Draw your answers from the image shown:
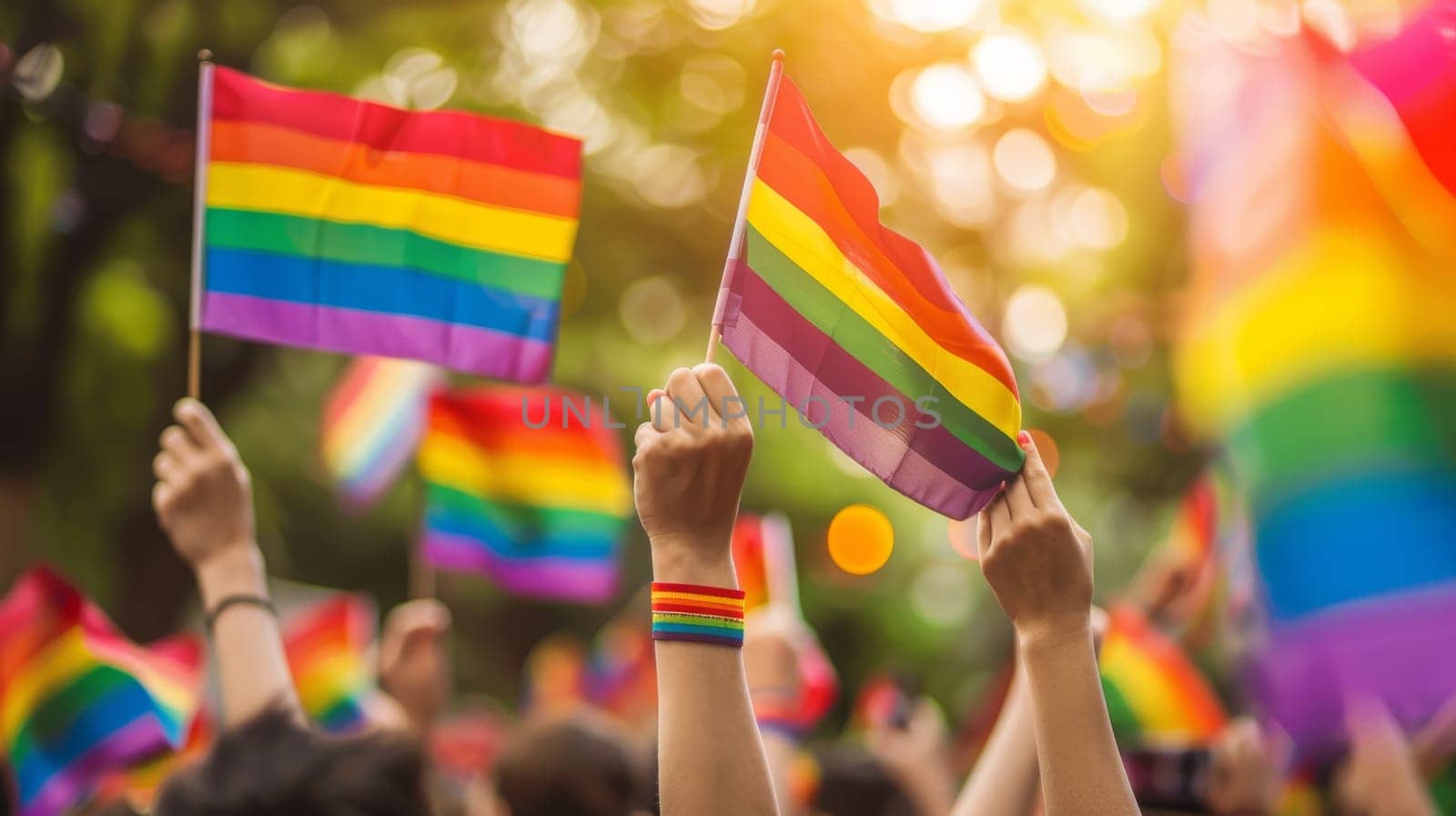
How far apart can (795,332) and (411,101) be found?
25.1ft

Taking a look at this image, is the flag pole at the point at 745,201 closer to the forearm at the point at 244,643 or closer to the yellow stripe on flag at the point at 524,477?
the forearm at the point at 244,643

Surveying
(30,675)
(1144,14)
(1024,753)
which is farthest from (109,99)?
(1144,14)

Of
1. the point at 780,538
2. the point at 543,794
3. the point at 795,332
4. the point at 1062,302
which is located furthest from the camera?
the point at 1062,302

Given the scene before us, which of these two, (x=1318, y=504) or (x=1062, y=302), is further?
(x=1062, y=302)

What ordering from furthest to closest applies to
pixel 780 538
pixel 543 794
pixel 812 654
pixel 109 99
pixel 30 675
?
1. pixel 109 99
2. pixel 812 654
3. pixel 780 538
4. pixel 30 675
5. pixel 543 794

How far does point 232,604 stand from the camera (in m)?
2.65

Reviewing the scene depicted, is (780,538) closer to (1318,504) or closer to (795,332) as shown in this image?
(795,332)

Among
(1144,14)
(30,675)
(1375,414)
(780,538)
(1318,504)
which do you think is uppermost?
(1144,14)

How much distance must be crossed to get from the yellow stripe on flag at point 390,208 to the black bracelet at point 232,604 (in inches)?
53.0

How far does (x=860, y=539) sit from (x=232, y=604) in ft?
51.1

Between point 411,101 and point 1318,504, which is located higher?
point 411,101

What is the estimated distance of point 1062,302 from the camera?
15211 mm

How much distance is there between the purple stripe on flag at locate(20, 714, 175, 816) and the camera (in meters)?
3.84

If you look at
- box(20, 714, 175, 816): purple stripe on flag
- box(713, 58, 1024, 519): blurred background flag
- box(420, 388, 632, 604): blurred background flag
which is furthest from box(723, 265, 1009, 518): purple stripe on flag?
box(420, 388, 632, 604): blurred background flag
